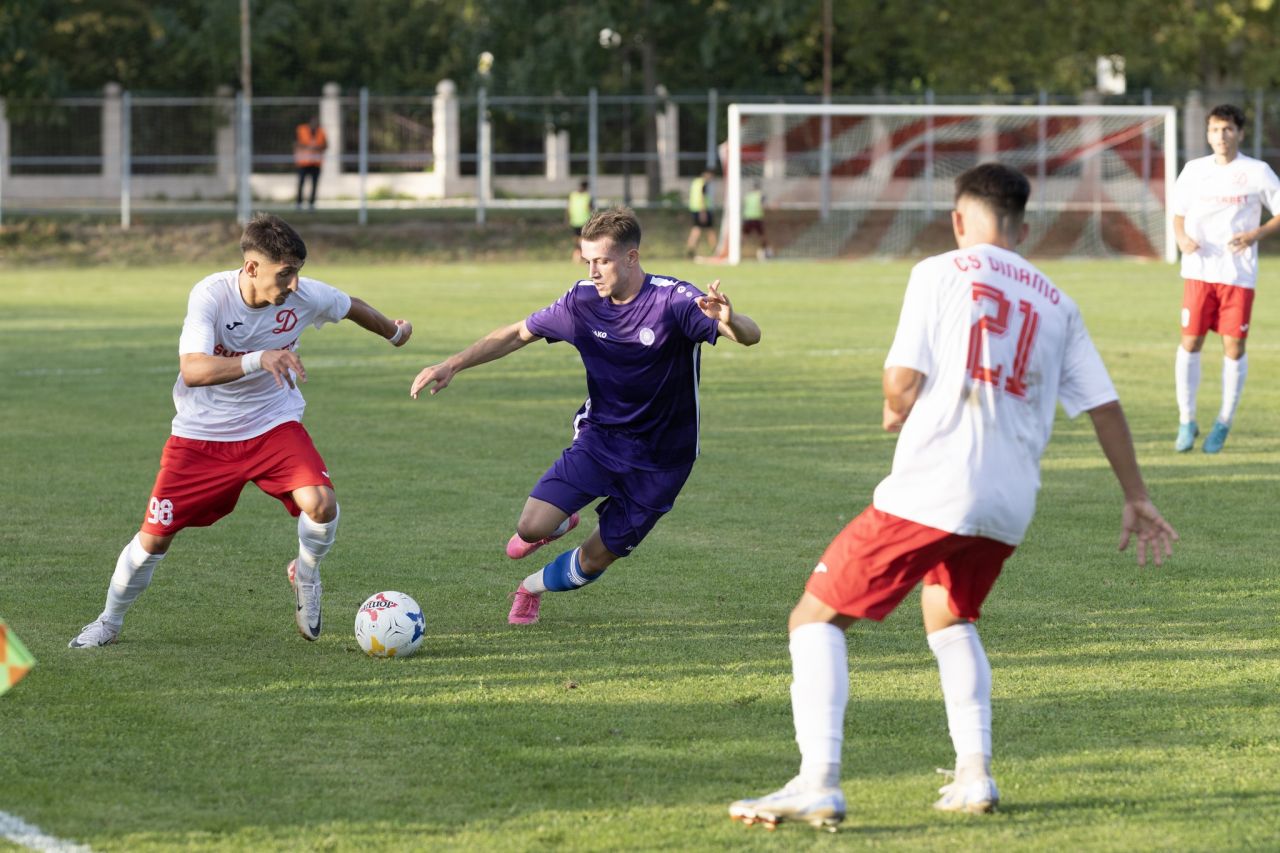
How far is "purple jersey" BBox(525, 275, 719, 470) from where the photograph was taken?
279 inches

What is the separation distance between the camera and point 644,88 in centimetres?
4281

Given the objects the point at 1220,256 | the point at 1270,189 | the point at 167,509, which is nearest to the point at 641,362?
the point at 167,509

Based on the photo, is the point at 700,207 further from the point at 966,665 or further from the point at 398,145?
the point at 966,665

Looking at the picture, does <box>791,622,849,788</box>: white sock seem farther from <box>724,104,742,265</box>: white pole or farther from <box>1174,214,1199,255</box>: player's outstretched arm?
<box>724,104,742,265</box>: white pole

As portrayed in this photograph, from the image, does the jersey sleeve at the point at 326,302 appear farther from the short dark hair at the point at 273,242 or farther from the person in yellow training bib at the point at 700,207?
the person in yellow training bib at the point at 700,207

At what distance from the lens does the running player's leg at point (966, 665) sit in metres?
4.81

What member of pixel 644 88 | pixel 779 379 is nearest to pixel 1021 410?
pixel 779 379

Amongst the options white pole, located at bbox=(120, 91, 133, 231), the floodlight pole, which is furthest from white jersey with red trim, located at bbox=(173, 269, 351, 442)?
the floodlight pole

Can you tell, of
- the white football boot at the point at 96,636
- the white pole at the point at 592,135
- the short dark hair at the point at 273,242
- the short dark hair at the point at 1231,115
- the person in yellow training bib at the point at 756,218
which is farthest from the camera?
the white pole at the point at 592,135

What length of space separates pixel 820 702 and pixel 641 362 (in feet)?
9.05

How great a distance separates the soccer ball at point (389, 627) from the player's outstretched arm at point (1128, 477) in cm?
293

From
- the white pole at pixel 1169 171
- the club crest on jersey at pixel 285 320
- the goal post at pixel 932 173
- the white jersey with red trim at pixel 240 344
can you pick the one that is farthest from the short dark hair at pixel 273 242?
the white pole at pixel 1169 171

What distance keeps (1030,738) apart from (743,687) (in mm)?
1092

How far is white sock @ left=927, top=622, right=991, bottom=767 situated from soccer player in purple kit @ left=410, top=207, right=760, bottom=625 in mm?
2365
